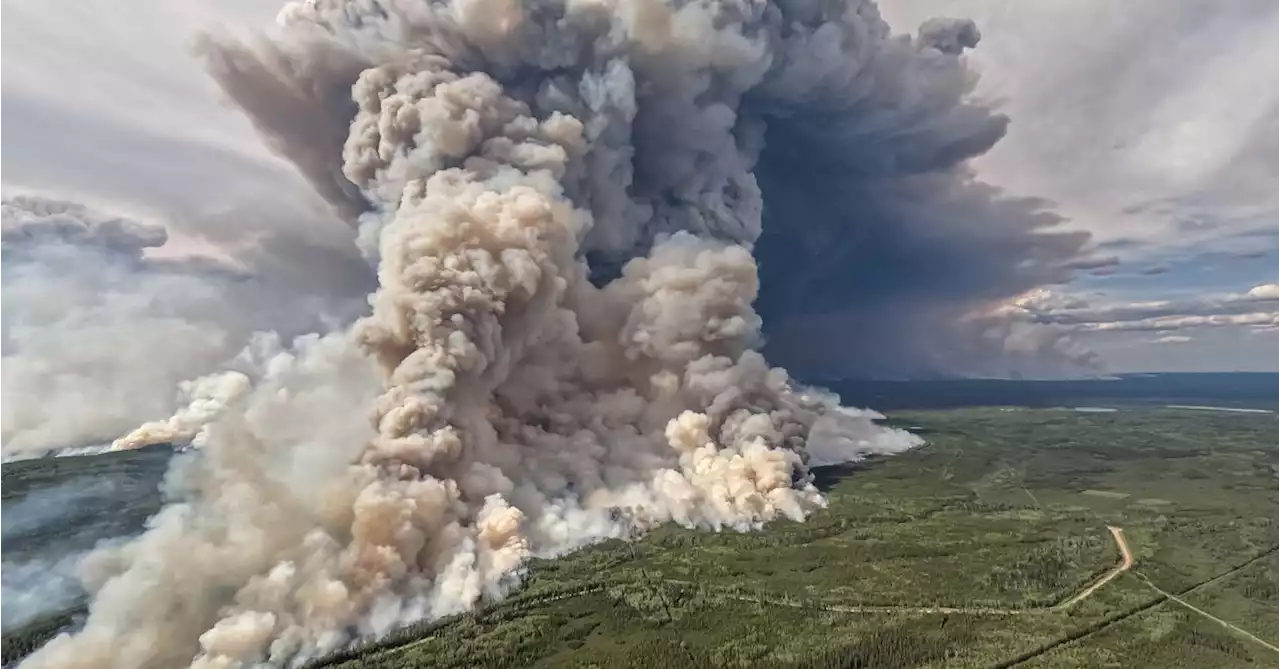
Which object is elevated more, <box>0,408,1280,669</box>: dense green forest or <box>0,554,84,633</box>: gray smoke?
<box>0,554,84,633</box>: gray smoke

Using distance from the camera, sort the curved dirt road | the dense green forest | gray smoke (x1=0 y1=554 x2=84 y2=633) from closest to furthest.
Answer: the dense green forest, gray smoke (x1=0 y1=554 x2=84 y2=633), the curved dirt road

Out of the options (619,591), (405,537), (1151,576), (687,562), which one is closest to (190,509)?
(405,537)

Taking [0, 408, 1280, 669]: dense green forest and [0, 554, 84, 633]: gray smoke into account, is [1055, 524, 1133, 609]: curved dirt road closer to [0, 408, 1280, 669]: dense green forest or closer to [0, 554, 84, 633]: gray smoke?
[0, 408, 1280, 669]: dense green forest

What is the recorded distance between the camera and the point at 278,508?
192ft

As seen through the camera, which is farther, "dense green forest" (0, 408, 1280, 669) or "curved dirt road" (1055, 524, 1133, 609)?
"curved dirt road" (1055, 524, 1133, 609)

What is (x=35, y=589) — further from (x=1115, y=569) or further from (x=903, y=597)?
(x=1115, y=569)

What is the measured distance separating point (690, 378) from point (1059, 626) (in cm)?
4476

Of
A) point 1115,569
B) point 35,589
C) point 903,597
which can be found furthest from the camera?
point 1115,569

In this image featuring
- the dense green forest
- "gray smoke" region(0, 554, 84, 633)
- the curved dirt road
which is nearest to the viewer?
the dense green forest

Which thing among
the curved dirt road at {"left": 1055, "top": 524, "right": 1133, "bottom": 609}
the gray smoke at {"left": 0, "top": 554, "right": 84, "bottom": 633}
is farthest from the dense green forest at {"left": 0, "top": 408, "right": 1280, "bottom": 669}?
the gray smoke at {"left": 0, "top": 554, "right": 84, "bottom": 633}

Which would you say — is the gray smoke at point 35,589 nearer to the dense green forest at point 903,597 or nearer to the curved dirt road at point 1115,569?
the dense green forest at point 903,597

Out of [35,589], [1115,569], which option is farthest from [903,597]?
[35,589]

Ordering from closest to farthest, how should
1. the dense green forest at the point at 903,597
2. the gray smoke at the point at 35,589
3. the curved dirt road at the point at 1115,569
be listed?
1. the dense green forest at the point at 903,597
2. the gray smoke at the point at 35,589
3. the curved dirt road at the point at 1115,569

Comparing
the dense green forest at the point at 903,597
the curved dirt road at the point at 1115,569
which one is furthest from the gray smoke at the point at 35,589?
the curved dirt road at the point at 1115,569
